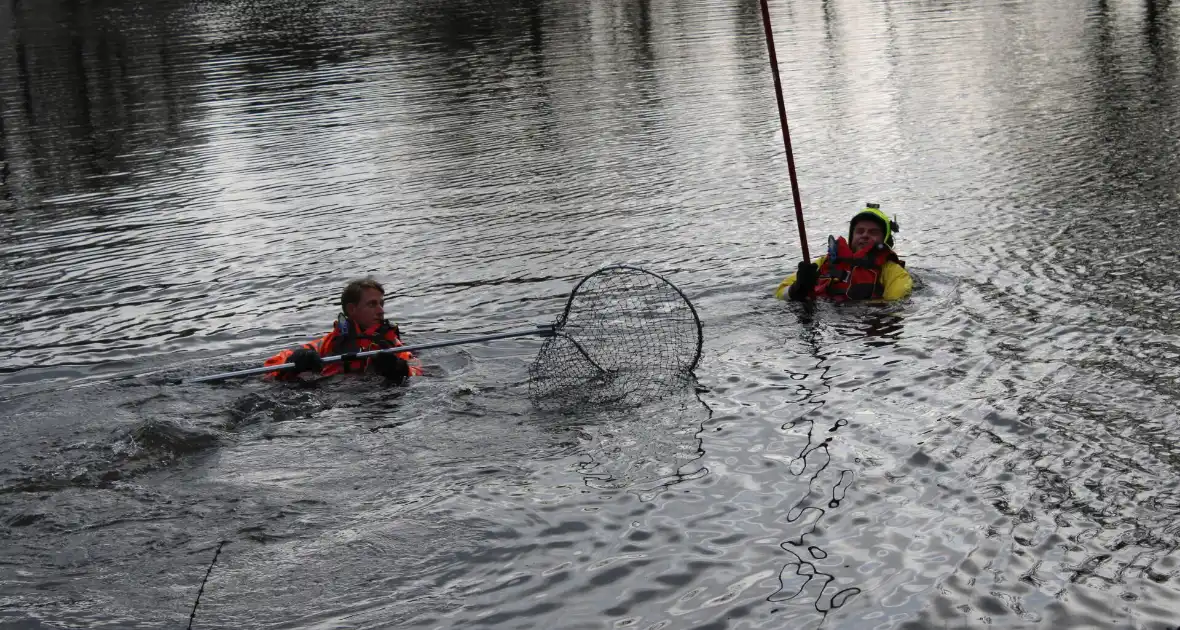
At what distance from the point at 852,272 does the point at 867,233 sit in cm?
43

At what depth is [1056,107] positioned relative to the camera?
24578 mm

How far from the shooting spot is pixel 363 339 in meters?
11.0

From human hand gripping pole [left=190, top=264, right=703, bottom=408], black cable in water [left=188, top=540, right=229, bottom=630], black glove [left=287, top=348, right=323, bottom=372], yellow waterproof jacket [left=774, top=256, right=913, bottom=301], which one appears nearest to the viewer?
black cable in water [left=188, top=540, right=229, bottom=630]

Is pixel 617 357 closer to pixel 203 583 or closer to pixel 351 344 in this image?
pixel 351 344

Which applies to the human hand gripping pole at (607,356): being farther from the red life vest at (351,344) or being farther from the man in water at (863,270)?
the man in water at (863,270)

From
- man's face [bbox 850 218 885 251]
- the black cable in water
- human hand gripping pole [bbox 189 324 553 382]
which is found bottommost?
the black cable in water

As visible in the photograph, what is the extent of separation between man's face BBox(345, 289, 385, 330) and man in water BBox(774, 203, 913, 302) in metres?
4.25

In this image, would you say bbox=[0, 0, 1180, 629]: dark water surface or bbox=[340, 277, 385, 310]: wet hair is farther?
bbox=[340, 277, 385, 310]: wet hair

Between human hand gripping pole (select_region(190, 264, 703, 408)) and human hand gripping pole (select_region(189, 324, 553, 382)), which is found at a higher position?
human hand gripping pole (select_region(189, 324, 553, 382))

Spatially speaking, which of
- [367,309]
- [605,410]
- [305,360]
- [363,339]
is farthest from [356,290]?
[605,410]

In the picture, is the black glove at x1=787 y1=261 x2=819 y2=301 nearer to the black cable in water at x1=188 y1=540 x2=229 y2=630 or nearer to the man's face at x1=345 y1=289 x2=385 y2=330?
the man's face at x1=345 y1=289 x2=385 y2=330

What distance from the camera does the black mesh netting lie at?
33.9ft

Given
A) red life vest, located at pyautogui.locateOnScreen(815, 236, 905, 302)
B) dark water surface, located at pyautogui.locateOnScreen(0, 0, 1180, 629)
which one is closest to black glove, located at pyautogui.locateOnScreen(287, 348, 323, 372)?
dark water surface, located at pyautogui.locateOnScreen(0, 0, 1180, 629)

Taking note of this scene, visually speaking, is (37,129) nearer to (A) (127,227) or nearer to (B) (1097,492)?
(A) (127,227)
